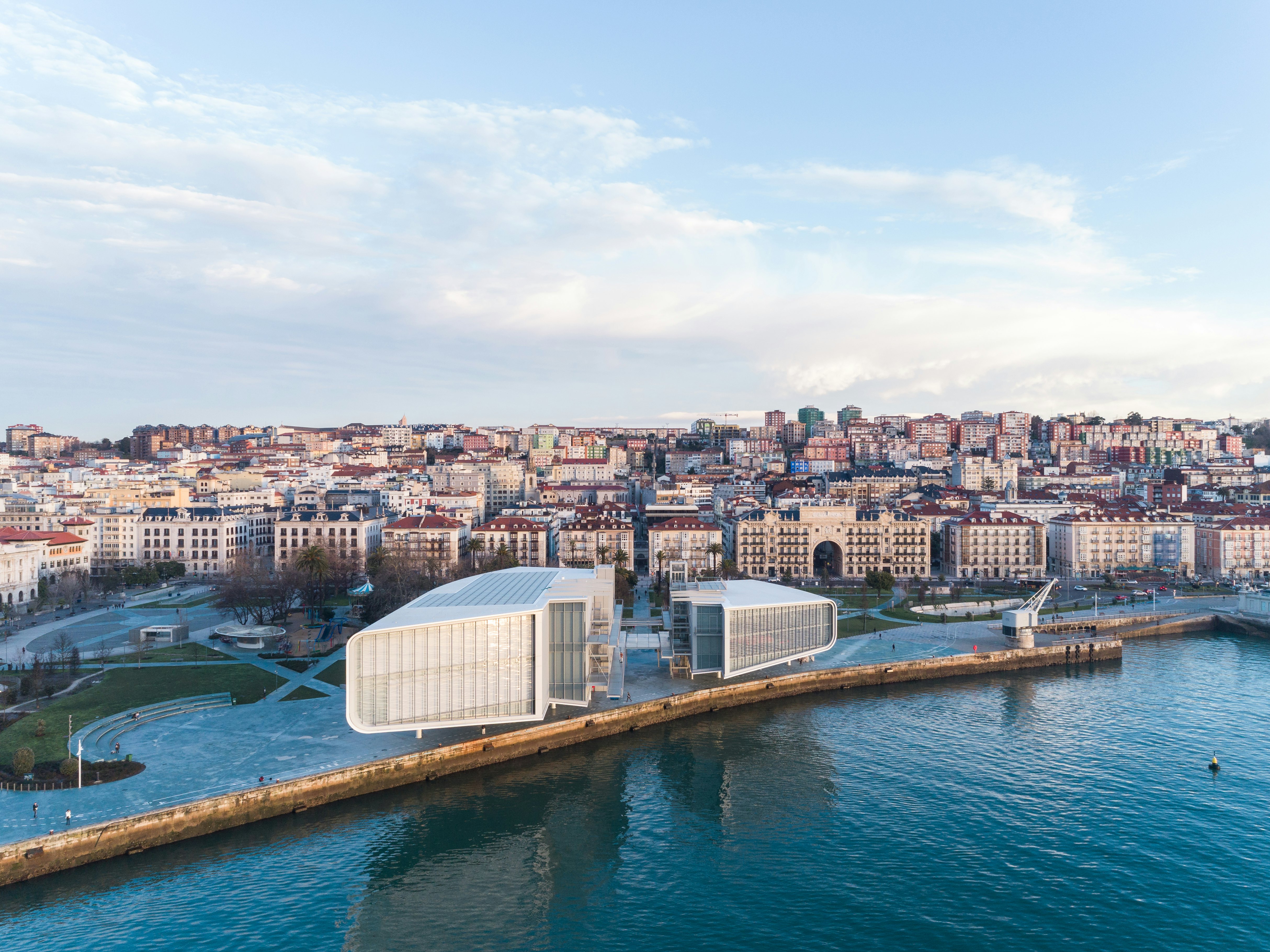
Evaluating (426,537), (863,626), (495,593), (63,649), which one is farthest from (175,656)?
(863,626)

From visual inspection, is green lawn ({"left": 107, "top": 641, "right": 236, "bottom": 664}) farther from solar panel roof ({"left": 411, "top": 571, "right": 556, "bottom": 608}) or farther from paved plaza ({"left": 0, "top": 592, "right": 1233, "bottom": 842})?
solar panel roof ({"left": 411, "top": 571, "right": 556, "bottom": 608})

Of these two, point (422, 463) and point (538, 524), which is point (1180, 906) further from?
point (422, 463)

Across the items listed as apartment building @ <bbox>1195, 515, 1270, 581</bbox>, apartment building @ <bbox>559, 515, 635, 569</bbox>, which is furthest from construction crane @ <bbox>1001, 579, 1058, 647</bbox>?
apartment building @ <bbox>1195, 515, 1270, 581</bbox>

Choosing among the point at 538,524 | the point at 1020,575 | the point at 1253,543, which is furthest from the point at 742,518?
the point at 1253,543

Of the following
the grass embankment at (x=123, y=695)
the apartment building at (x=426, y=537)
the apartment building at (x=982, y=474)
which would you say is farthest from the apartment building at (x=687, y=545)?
the apartment building at (x=982, y=474)

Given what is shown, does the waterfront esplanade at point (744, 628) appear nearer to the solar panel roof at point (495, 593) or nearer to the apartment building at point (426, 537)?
the solar panel roof at point (495, 593)

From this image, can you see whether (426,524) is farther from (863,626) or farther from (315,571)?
(863,626)

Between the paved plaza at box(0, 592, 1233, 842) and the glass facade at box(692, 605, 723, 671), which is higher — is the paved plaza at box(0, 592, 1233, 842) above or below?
below
